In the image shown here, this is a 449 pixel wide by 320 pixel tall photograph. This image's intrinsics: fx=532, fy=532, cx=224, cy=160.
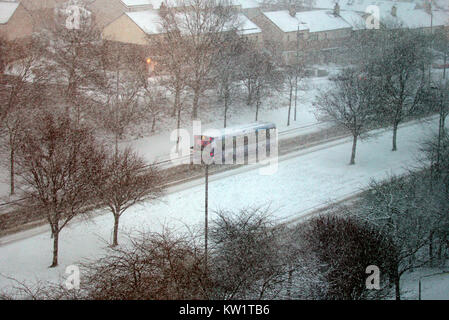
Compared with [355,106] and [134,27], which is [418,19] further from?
[355,106]

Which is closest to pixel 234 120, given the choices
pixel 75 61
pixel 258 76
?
pixel 258 76

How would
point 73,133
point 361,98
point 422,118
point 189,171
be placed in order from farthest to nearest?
1. point 422,118
2. point 361,98
3. point 189,171
4. point 73,133

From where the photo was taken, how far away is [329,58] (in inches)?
2002

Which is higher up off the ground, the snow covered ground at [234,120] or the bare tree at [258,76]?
the bare tree at [258,76]

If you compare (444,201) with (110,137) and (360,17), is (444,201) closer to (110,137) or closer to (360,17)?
(110,137)

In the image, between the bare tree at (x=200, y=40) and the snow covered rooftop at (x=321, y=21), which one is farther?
the snow covered rooftop at (x=321, y=21)

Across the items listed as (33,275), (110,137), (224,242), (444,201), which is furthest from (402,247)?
(110,137)

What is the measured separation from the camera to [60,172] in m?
17.5

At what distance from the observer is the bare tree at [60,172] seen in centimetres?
1719

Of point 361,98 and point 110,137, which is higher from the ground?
point 361,98

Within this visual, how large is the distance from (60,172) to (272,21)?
119ft

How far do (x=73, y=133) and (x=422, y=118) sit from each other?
24.8 metres

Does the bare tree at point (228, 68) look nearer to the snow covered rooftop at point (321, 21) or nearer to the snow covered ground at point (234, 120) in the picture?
the snow covered ground at point (234, 120)

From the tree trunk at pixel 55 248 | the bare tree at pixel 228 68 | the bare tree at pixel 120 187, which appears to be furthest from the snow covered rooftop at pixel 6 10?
the tree trunk at pixel 55 248
